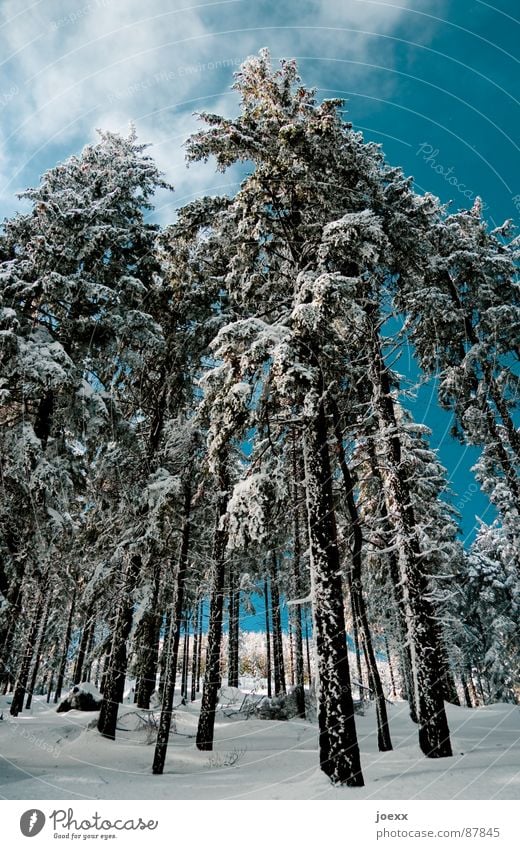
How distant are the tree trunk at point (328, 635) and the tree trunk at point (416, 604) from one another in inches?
75.1

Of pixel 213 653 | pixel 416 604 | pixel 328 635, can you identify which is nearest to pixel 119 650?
pixel 213 653

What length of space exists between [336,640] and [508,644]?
2430 cm

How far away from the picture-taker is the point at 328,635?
6.36 m

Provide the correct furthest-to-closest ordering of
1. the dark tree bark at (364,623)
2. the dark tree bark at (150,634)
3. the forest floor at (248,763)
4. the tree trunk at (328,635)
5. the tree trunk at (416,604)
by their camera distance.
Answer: the dark tree bark at (150,634) < the dark tree bark at (364,623) < the tree trunk at (416,604) < the tree trunk at (328,635) < the forest floor at (248,763)

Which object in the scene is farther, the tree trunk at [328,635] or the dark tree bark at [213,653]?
the dark tree bark at [213,653]

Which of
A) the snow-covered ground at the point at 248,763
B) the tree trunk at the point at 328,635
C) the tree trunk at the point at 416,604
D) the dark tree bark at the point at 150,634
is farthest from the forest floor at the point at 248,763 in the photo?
the dark tree bark at the point at 150,634

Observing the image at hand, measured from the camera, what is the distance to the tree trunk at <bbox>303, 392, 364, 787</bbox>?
5805 mm

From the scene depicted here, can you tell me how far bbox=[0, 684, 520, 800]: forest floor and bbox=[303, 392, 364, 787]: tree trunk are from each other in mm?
311

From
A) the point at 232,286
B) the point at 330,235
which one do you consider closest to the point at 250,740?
the point at 232,286

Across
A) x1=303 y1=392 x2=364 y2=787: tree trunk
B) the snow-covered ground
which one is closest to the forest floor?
the snow-covered ground

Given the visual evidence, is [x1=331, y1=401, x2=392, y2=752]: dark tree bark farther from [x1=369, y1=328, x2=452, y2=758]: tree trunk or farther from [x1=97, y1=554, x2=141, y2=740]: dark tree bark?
[x1=97, y1=554, x2=141, y2=740]: dark tree bark

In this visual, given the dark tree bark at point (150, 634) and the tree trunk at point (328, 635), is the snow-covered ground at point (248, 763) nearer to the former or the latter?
the tree trunk at point (328, 635)

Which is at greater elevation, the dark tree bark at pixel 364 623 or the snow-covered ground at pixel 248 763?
the dark tree bark at pixel 364 623

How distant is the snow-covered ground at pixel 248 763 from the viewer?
5477 millimetres
